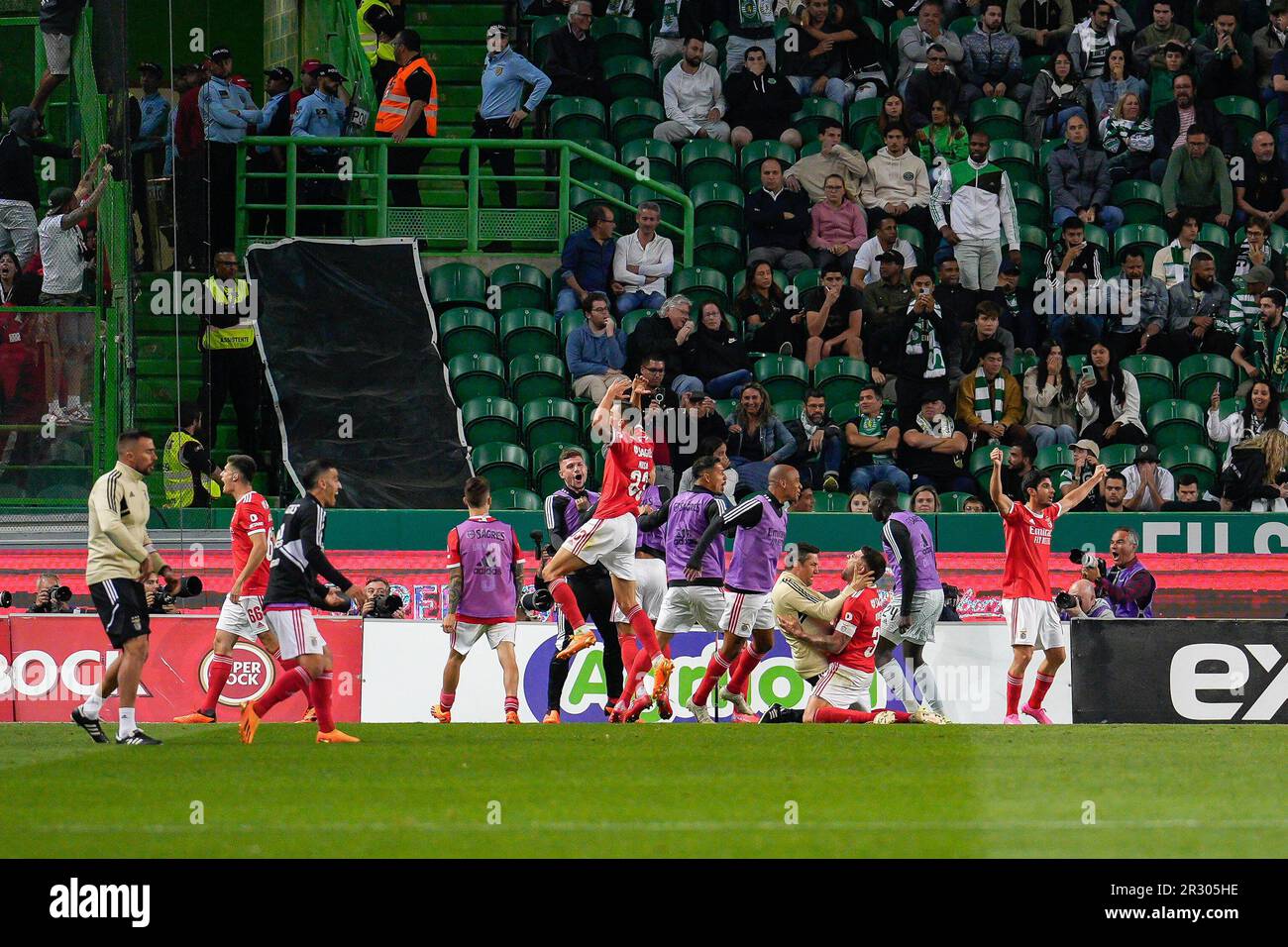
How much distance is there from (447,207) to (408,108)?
1375 millimetres

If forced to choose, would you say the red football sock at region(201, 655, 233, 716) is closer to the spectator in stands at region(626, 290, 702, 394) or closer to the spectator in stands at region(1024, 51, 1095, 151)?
the spectator in stands at region(626, 290, 702, 394)

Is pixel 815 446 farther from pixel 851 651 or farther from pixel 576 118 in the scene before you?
pixel 576 118

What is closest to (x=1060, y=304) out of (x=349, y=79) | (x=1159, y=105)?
(x=1159, y=105)

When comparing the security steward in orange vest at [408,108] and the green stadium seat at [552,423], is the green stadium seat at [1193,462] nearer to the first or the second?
the green stadium seat at [552,423]

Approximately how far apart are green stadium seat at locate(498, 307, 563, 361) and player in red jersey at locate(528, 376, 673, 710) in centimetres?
683

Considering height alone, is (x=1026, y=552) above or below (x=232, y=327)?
below

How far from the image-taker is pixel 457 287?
20.3 metres

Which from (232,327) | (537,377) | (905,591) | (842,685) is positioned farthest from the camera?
(537,377)

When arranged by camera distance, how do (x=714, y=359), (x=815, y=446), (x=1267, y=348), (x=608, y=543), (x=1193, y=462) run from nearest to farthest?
(x=608, y=543) → (x=815, y=446) → (x=714, y=359) → (x=1193, y=462) → (x=1267, y=348)

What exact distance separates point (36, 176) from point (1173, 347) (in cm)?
1208

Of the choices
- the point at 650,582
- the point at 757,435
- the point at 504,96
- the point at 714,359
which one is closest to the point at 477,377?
the point at 714,359

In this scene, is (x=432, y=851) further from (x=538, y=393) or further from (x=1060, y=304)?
(x=1060, y=304)

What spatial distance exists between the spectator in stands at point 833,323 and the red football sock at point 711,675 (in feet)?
21.3

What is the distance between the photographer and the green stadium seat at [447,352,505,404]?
63.6ft
